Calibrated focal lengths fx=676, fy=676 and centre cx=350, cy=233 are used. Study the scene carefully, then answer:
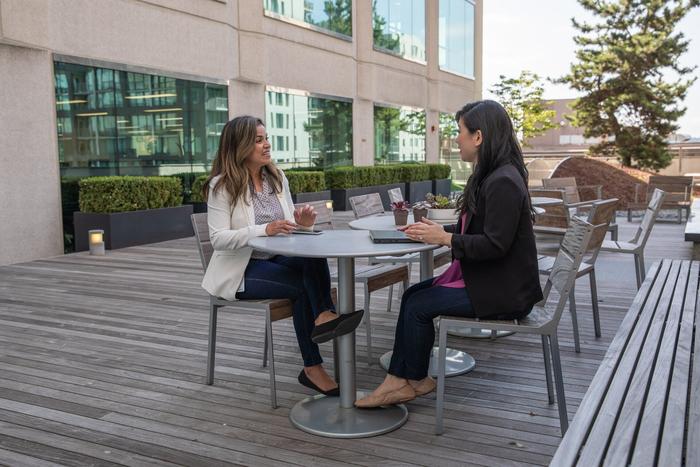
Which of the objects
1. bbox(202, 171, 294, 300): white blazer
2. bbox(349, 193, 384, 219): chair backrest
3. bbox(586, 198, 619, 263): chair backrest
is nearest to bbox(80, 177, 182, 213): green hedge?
bbox(349, 193, 384, 219): chair backrest

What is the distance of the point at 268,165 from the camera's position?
4070 mm

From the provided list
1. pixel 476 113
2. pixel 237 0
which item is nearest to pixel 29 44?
pixel 237 0

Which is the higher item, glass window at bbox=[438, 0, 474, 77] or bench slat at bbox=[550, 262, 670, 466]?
glass window at bbox=[438, 0, 474, 77]

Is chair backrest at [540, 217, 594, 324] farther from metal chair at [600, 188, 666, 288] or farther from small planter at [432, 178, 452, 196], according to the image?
small planter at [432, 178, 452, 196]

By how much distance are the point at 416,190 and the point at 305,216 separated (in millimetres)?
16592

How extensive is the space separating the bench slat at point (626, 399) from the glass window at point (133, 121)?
9137 millimetres

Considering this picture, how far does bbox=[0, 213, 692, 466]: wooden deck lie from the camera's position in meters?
3.08

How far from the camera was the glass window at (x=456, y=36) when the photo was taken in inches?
1003

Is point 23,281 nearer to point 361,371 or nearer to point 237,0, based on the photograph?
point 361,371

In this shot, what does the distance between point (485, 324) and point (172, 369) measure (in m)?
2.17

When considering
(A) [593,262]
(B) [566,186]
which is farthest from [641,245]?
(B) [566,186]

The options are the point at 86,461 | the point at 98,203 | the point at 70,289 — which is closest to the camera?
the point at 86,461

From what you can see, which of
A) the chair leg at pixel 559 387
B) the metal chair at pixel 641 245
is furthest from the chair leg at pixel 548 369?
the metal chair at pixel 641 245

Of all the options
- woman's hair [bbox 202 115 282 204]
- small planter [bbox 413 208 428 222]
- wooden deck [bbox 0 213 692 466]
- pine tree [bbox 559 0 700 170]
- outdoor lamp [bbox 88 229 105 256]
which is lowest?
wooden deck [bbox 0 213 692 466]
